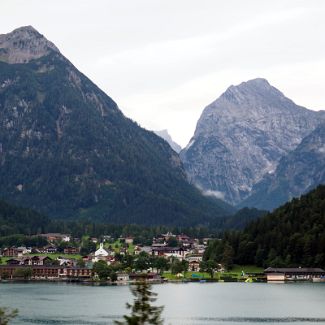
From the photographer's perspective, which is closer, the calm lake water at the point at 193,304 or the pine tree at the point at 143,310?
the pine tree at the point at 143,310

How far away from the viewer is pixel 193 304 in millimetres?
154875

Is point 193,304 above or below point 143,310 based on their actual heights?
below

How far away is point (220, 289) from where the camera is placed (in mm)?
190625

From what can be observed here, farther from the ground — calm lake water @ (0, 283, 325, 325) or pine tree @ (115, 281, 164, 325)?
pine tree @ (115, 281, 164, 325)

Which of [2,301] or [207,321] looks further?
[2,301]

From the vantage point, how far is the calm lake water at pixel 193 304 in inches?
5271

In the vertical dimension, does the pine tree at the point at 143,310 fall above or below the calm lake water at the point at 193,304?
above

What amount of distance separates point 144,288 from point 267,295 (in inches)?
4410

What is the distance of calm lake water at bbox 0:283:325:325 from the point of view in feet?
439

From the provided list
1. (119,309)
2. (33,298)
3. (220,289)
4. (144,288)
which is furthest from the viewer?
(220,289)

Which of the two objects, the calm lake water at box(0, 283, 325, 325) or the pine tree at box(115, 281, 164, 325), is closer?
the pine tree at box(115, 281, 164, 325)

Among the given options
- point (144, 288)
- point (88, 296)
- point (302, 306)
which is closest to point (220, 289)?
point (88, 296)

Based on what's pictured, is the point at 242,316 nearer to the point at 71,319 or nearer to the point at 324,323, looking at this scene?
the point at 324,323

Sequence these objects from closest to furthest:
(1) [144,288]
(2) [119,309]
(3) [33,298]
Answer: (1) [144,288], (2) [119,309], (3) [33,298]
